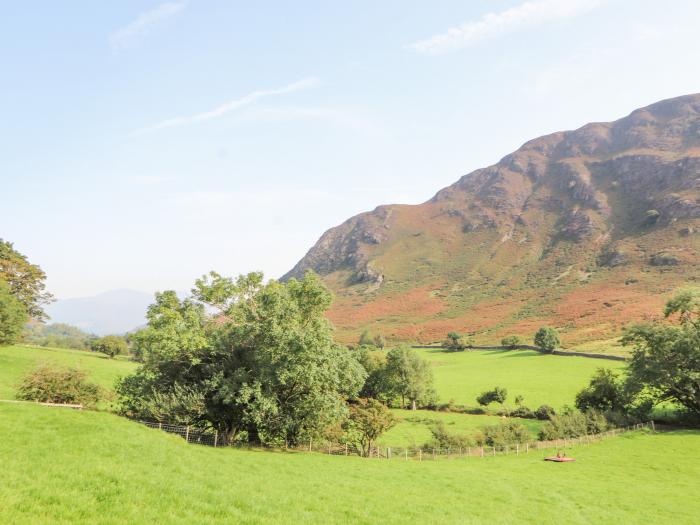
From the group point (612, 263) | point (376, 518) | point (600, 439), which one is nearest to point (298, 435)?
point (376, 518)

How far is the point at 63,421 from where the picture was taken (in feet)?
67.9

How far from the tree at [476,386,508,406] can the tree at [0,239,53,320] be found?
74.4 m

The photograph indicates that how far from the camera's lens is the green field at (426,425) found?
148ft

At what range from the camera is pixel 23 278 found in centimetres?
7256

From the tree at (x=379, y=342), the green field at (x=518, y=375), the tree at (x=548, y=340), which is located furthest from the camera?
the tree at (x=379, y=342)

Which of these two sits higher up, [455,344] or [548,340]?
[548,340]

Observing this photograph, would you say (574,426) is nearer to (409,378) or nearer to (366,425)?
(366,425)

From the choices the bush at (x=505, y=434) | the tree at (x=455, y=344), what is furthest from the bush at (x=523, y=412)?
the tree at (x=455, y=344)

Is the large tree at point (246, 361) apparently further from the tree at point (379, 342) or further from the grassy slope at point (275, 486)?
the tree at point (379, 342)

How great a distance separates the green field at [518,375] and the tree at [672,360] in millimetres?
11414

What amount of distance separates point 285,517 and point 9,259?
8148cm

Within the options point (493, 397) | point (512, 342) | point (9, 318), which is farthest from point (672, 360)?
point (9, 318)

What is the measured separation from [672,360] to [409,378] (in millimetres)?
33584

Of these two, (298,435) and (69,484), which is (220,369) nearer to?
(298,435)
